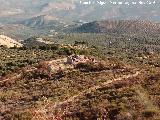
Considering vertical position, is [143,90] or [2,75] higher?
[143,90]

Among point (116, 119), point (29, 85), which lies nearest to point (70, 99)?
point (116, 119)

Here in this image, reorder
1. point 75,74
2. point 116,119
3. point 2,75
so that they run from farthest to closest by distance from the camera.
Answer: point 2,75
point 75,74
point 116,119

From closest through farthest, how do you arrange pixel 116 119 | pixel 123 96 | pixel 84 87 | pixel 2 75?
1. pixel 116 119
2. pixel 123 96
3. pixel 84 87
4. pixel 2 75

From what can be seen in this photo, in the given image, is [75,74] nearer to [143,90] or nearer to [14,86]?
[14,86]

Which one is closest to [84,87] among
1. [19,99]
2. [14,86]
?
[19,99]

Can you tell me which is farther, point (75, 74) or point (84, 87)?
point (75, 74)

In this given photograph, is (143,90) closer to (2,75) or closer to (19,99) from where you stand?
(19,99)

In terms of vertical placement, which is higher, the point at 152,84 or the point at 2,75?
the point at 152,84

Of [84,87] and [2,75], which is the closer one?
[84,87]

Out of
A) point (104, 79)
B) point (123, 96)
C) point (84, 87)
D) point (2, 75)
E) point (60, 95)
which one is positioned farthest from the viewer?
point (2, 75)
